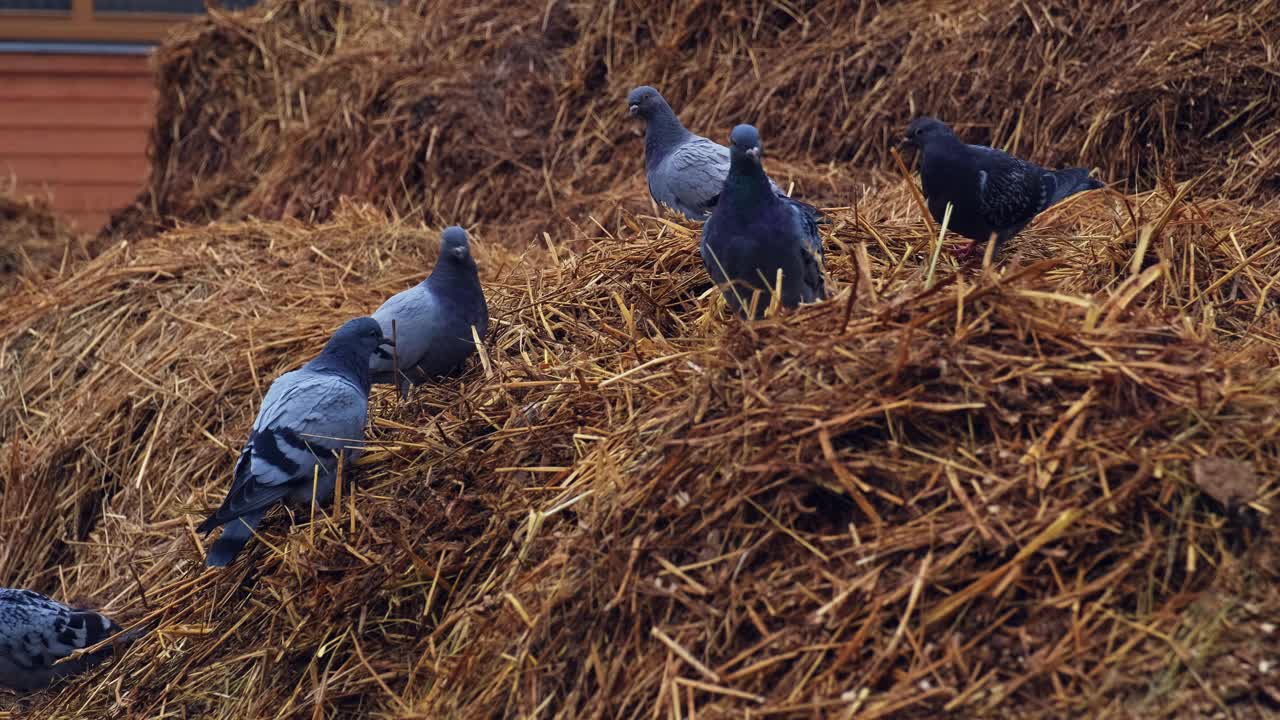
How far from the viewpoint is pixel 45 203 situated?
9.51 m

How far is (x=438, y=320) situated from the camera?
419cm

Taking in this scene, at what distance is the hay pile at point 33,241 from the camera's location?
798 cm

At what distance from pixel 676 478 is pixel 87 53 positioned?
10.2m

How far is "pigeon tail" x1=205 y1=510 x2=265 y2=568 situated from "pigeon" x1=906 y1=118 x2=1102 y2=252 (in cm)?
234

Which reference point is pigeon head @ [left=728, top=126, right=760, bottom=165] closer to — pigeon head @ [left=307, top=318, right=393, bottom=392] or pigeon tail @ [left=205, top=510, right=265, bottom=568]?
pigeon head @ [left=307, top=318, right=393, bottom=392]

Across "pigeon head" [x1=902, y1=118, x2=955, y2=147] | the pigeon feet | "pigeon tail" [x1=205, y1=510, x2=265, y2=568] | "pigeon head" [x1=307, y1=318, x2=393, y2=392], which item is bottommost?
"pigeon tail" [x1=205, y1=510, x2=265, y2=568]

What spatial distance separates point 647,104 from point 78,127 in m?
7.86

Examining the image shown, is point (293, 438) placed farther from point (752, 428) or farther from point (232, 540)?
point (752, 428)

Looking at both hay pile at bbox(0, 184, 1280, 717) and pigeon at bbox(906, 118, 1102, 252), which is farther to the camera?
pigeon at bbox(906, 118, 1102, 252)

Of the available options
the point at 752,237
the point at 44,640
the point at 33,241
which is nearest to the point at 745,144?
the point at 752,237

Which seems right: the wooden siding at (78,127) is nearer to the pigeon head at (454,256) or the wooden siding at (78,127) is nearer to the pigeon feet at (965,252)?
the pigeon head at (454,256)

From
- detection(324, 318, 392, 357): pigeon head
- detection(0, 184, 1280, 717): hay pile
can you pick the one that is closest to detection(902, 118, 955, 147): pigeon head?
detection(0, 184, 1280, 717): hay pile

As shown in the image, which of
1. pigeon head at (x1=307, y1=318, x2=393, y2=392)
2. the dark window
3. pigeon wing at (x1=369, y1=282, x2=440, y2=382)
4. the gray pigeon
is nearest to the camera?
the gray pigeon

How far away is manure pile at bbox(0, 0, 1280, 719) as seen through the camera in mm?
2568
